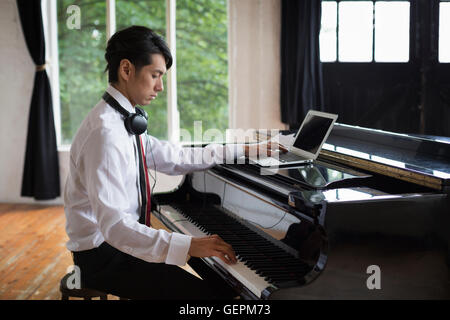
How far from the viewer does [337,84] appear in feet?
13.0

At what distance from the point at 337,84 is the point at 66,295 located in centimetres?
253

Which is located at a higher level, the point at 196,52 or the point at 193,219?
the point at 196,52

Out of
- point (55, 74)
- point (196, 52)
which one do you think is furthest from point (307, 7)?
point (55, 74)

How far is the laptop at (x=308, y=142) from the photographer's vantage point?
204cm

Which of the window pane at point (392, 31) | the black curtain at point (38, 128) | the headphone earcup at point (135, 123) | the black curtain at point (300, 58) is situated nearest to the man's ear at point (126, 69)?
the headphone earcup at point (135, 123)

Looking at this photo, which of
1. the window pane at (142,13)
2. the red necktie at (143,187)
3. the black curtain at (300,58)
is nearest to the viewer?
the red necktie at (143,187)

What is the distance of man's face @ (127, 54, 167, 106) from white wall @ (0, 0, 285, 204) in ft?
10.6

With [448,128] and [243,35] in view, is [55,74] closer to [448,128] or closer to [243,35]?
[243,35]

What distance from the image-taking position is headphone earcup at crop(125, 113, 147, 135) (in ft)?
6.31

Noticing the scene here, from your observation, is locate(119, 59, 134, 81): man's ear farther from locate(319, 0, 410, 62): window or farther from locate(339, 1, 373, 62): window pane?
locate(339, 1, 373, 62): window pane

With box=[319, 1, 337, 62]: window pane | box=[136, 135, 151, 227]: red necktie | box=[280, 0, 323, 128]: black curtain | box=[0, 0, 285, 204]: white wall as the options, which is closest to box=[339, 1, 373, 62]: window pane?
box=[319, 1, 337, 62]: window pane

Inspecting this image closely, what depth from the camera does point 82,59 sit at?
17.9 feet

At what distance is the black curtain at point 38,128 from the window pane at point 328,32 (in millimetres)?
2627

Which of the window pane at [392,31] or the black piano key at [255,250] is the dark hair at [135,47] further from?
the window pane at [392,31]
